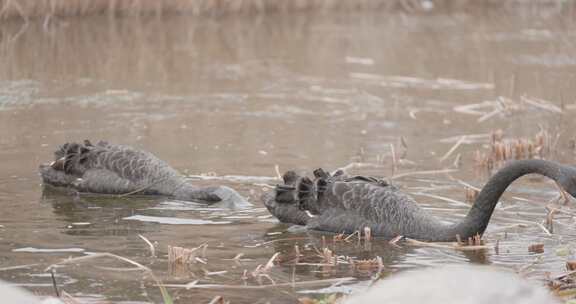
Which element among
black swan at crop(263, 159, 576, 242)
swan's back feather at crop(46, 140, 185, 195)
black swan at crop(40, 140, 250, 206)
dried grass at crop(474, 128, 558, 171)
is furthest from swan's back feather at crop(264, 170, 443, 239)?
dried grass at crop(474, 128, 558, 171)

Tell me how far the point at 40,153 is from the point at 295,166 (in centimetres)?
226

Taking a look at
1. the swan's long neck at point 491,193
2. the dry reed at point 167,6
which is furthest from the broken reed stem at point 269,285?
the dry reed at point 167,6

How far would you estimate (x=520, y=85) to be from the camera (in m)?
15.8

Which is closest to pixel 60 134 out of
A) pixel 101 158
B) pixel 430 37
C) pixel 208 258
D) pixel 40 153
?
pixel 40 153

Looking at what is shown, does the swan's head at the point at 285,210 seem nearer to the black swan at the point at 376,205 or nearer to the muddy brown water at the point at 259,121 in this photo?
the black swan at the point at 376,205

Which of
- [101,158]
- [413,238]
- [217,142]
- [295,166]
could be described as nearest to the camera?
[413,238]

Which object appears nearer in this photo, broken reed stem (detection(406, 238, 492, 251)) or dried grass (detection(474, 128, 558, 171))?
broken reed stem (detection(406, 238, 492, 251))

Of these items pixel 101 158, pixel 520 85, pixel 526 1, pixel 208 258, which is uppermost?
pixel 526 1

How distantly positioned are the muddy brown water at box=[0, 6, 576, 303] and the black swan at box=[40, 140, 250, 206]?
0.15 metres

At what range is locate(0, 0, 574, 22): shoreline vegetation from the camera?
760 inches

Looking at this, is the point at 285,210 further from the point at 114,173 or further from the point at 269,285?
the point at 269,285

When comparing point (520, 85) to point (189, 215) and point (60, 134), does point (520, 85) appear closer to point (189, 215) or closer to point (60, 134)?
point (60, 134)

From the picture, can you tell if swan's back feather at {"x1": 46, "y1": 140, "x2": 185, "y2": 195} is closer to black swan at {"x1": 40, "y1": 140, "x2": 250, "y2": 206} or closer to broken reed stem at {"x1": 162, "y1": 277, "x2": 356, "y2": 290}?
black swan at {"x1": 40, "y1": 140, "x2": 250, "y2": 206}

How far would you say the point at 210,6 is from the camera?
22172 millimetres
